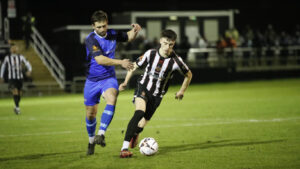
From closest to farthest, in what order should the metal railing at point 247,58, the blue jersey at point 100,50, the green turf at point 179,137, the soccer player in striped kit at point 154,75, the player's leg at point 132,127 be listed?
the green turf at point 179,137, the player's leg at point 132,127, the blue jersey at point 100,50, the soccer player in striped kit at point 154,75, the metal railing at point 247,58

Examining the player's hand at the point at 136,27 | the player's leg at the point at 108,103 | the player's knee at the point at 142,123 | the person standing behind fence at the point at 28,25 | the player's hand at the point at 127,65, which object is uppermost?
the player's hand at the point at 136,27

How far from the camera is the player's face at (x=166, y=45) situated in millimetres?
8734

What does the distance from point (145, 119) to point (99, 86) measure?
895mm

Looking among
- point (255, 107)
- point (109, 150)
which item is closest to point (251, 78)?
point (255, 107)

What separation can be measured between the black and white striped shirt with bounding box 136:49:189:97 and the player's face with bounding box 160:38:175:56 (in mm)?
105

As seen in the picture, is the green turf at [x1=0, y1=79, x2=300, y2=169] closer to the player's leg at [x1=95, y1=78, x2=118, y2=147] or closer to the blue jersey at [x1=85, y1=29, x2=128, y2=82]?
the player's leg at [x1=95, y1=78, x2=118, y2=147]

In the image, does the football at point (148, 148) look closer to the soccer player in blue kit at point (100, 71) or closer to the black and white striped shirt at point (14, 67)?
the soccer player in blue kit at point (100, 71)

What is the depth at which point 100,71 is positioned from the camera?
9008mm

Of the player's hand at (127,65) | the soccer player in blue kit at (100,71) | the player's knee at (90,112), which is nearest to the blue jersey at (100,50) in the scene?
the soccer player in blue kit at (100,71)

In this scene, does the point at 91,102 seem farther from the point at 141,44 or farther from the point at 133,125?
the point at 141,44

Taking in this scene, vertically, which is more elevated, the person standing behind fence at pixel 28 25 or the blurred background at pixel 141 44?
the person standing behind fence at pixel 28 25

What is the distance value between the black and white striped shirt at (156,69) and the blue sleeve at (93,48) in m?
0.65

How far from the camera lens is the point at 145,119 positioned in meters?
9.23

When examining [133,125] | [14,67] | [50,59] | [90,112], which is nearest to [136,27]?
[90,112]
